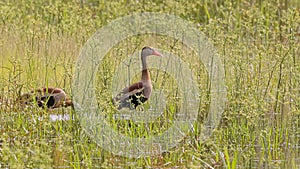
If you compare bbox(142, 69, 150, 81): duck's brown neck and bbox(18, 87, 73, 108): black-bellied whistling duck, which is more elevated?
bbox(142, 69, 150, 81): duck's brown neck

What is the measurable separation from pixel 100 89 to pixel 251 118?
4.64ft

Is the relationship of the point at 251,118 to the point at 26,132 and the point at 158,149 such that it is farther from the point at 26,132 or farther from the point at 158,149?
the point at 26,132

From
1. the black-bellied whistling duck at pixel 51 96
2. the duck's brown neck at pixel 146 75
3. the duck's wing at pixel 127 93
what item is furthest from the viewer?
the duck's brown neck at pixel 146 75

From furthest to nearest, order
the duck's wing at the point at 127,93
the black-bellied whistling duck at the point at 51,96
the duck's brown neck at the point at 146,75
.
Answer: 1. the duck's brown neck at the point at 146,75
2. the duck's wing at the point at 127,93
3. the black-bellied whistling duck at the point at 51,96

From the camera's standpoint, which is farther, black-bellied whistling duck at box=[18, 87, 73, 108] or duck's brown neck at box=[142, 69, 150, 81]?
duck's brown neck at box=[142, 69, 150, 81]

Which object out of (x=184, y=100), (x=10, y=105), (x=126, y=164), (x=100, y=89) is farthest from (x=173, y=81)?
(x=126, y=164)

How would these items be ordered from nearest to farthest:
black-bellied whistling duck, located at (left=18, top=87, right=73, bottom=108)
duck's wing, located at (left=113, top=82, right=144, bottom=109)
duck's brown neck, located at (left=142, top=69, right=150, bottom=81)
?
black-bellied whistling duck, located at (left=18, top=87, right=73, bottom=108) < duck's wing, located at (left=113, top=82, right=144, bottom=109) < duck's brown neck, located at (left=142, top=69, right=150, bottom=81)

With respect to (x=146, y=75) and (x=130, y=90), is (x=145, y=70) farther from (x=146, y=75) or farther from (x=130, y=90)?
(x=130, y=90)

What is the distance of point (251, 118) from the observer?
635 centimetres

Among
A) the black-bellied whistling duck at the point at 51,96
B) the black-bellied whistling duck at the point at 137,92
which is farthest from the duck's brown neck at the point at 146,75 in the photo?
the black-bellied whistling duck at the point at 51,96

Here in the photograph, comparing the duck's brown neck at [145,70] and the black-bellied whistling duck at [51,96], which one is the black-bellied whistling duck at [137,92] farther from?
the black-bellied whistling duck at [51,96]

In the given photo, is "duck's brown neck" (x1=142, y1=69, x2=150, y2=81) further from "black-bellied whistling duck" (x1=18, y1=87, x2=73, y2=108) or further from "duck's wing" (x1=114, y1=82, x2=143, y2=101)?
"black-bellied whistling duck" (x1=18, y1=87, x2=73, y2=108)

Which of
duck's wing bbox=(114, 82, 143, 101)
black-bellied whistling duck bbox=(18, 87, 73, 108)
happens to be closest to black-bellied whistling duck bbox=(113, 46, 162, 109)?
duck's wing bbox=(114, 82, 143, 101)

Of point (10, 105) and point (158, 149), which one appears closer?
point (158, 149)
